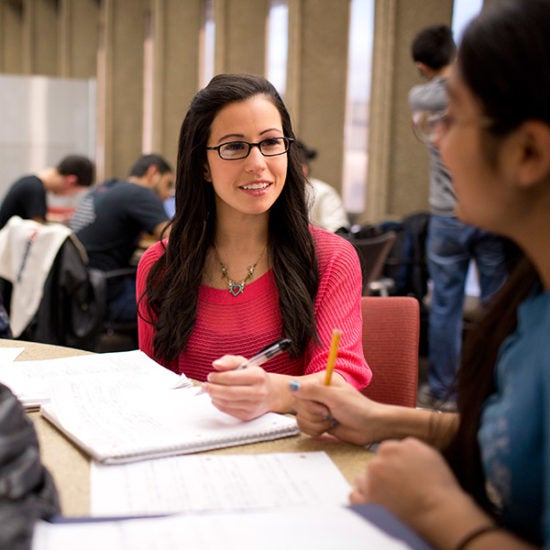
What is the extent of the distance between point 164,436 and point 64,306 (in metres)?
2.39

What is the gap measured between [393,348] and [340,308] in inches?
6.3

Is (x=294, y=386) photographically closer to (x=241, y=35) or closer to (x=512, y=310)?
(x=512, y=310)

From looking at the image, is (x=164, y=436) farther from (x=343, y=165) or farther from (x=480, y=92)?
(x=343, y=165)

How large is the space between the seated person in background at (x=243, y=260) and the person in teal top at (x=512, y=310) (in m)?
0.76

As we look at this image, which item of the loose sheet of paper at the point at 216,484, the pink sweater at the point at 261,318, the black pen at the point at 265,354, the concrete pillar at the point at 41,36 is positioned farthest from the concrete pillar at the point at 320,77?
the concrete pillar at the point at 41,36

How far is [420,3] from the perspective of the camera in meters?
5.54

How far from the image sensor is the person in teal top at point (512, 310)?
0.79m

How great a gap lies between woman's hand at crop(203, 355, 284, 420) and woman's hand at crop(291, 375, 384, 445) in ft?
0.27

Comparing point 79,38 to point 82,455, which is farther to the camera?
point 79,38

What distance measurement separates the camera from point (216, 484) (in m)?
1.04

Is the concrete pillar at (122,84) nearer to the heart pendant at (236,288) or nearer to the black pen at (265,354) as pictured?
the heart pendant at (236,288)

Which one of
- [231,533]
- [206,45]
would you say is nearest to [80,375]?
[231,533]

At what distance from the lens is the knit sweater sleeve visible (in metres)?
1.60

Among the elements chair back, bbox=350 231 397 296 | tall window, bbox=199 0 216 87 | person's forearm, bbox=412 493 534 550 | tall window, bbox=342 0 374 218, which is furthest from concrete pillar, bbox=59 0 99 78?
person's forearm, bbox=412 493 534 550
